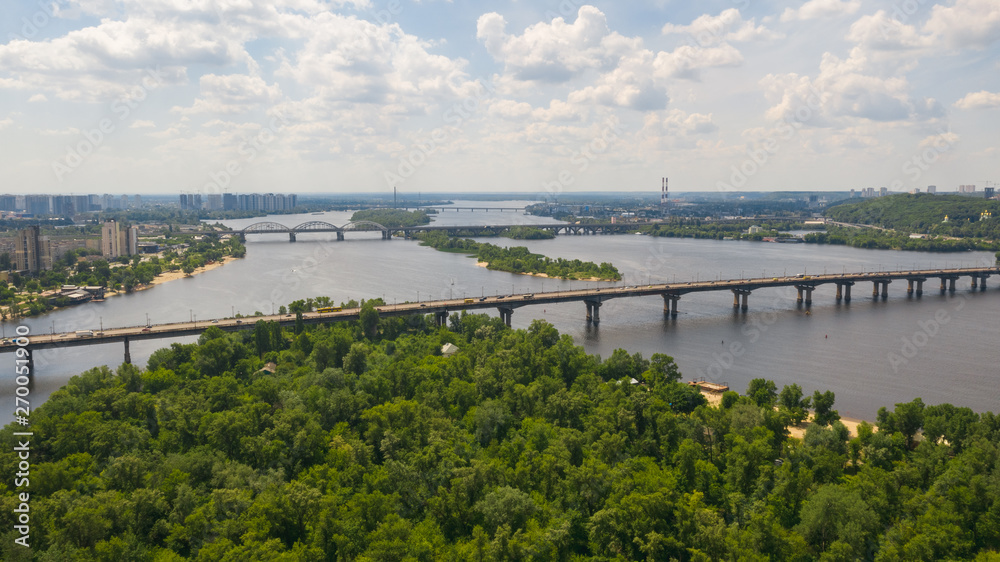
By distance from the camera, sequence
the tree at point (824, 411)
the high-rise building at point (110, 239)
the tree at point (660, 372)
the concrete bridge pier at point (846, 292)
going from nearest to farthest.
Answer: the tree at point (824, 411), the tree at point (660, 372), the concrete bridge pier at point (846, 292), the high-rise building at point (110, 239)

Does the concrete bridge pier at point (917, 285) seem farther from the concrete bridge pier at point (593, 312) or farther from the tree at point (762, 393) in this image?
the tree at point (762, 393)

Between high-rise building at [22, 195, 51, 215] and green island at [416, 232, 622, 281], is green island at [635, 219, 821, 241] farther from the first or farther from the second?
high-rise building at [22, 195, 51, 215]

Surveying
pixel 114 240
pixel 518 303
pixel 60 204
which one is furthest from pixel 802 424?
pixel 60 204

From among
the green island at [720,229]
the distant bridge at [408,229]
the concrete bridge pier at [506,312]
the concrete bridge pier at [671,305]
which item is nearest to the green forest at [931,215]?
the green island at [720,229]

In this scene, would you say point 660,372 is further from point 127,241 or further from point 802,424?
point 127,241

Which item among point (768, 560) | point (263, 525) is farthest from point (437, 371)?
point (768, 560)

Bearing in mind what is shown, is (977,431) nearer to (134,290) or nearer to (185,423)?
(185,423)

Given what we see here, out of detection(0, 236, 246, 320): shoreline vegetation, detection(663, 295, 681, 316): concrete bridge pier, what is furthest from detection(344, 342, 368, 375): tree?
detection(0, 236, 246, 320): shoreline vegetation
